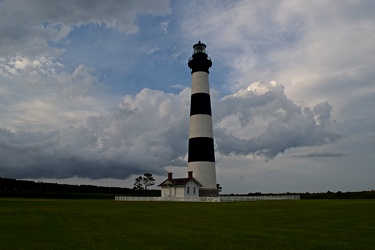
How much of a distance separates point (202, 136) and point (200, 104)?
474cm

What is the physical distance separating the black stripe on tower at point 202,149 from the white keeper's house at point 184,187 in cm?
263

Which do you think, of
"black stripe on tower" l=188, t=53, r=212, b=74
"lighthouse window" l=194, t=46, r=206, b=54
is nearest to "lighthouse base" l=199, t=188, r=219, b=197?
"black stripe on tower" l=188, t=53, r=212, b=74

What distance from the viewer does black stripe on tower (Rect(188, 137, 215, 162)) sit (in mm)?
51781

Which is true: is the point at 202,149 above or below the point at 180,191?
above

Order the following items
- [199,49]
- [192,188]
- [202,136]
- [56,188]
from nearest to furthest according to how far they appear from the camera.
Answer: [202,136] < [192,188] < [199,49] < [56,188]

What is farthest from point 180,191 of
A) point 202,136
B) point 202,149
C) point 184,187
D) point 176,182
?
point 202,136

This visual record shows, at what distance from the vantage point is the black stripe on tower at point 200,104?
5275 cm

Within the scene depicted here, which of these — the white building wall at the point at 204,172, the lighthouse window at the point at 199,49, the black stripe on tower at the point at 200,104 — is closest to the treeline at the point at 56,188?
the white building wall at the point at 204,172

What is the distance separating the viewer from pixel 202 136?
5181cm

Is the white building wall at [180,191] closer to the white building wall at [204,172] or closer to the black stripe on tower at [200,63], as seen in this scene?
the white building wall at [204,172]

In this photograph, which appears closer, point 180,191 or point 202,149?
point 202,149

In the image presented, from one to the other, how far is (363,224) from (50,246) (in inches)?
546

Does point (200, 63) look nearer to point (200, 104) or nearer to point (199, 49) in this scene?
point (199, 49)

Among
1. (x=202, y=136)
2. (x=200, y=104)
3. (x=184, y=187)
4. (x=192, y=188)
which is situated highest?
→ (x=200, y=104)
